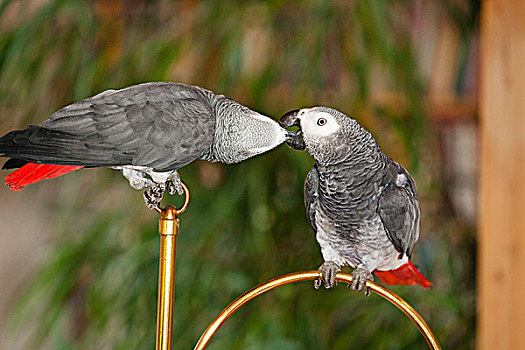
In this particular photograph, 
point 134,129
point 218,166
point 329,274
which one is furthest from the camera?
point 218,166

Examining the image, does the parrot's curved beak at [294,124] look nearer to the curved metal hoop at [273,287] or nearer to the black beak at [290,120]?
the black beak at [290,120]

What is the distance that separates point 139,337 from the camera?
2.90 feet

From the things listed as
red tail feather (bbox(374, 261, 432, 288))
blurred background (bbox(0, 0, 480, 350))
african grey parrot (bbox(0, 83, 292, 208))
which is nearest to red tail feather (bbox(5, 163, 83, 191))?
african grey parrot (bbox(0, 83, 292, 208))

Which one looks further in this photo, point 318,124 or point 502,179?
point 502,179

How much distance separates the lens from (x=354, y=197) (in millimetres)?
484

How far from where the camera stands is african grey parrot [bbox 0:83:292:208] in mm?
377

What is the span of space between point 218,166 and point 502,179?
502mm

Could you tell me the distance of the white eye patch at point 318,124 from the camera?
0.45m

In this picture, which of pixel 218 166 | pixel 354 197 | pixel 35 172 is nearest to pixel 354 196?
pixel 354 197

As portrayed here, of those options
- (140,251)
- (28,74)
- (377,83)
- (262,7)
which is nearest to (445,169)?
(377,83)

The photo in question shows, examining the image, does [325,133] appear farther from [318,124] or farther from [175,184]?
[175,184]

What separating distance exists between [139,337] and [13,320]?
0.19 meters

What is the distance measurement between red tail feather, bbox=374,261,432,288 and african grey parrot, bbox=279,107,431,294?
2 centimetres

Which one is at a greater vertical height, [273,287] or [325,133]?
[325,133]
